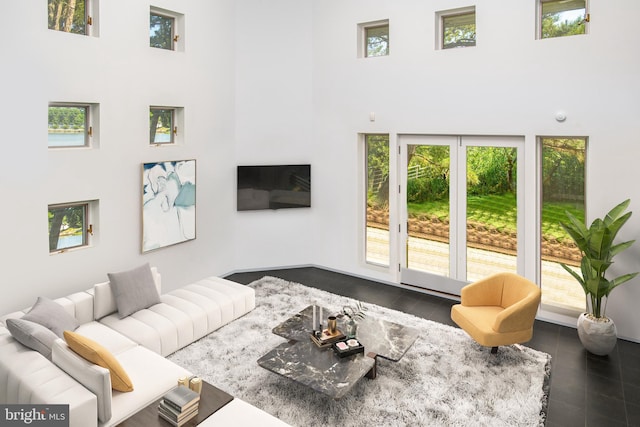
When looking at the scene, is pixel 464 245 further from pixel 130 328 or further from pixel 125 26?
pixel 125 26

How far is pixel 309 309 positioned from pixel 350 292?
1.76 metres

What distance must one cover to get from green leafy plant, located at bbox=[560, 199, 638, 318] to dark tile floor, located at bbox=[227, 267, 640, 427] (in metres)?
0.54

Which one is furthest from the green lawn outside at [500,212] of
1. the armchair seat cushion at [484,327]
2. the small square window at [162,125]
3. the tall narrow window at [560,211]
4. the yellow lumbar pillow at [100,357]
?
the yellow lumbar pillow at [100,357]

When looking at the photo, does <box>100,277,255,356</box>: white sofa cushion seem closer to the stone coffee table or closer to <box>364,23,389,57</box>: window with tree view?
the stone coffee table

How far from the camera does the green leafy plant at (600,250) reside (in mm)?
4902

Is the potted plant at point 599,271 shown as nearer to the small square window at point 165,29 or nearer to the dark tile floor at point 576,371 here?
the dark tile floor at point 576,371

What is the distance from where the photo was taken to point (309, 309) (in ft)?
17.9

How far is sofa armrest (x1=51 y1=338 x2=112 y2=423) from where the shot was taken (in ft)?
10.8

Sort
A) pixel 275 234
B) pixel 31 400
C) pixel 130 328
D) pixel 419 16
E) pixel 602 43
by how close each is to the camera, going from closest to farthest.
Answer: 1. pixel 31 400
2. pixel 130 328
3. pixel 602 43
4. pixel 419 16
5. pixel 275 234

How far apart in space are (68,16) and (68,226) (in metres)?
2.51

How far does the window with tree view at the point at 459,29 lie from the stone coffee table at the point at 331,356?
4245 millimetres

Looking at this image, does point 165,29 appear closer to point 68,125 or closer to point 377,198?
point 68,125

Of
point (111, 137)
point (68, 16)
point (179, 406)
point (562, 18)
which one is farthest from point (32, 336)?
point (562, 18)

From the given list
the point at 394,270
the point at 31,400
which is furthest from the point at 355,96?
the point at 31,400
